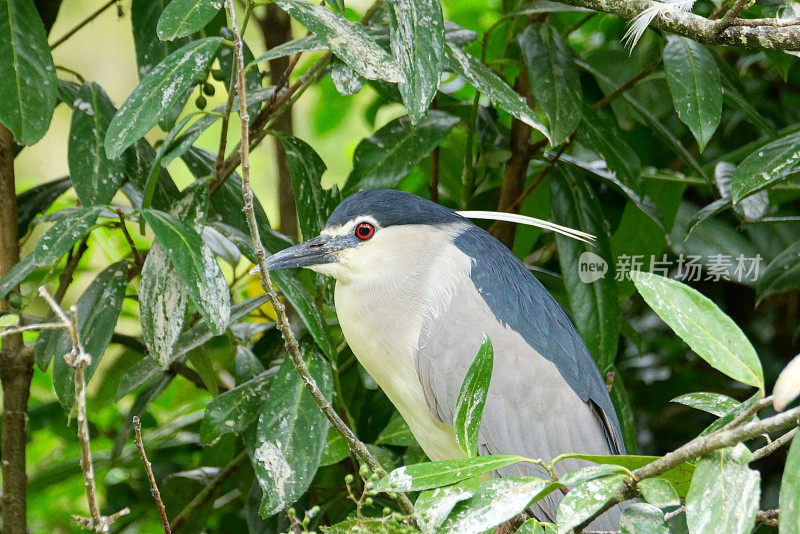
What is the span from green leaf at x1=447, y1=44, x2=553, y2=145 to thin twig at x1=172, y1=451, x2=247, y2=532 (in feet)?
3.36

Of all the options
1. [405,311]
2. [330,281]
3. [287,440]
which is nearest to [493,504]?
[287,440]

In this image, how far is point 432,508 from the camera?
3.14 feet

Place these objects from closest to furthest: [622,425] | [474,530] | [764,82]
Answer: [474,530]
[622,425]
[764,82]

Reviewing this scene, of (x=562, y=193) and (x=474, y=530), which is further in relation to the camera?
(x=562, y=193)

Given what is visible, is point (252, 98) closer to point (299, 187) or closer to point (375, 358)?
point (299, 187)

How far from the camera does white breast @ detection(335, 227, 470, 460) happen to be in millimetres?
1763

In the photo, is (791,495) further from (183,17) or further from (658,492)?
(183,17)

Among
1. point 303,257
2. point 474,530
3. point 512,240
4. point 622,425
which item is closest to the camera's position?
point 474,530

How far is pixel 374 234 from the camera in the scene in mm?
1814

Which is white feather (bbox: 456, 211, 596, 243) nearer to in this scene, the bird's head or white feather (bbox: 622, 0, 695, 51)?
the bird's head

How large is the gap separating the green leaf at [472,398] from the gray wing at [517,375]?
574 mm

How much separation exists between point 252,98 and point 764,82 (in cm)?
183

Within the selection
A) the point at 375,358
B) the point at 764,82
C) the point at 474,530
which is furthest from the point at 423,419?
the point at 764,82

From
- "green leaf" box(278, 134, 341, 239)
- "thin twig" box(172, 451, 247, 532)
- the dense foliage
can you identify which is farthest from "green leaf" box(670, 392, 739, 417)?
"thin twig" box(172, 451, 247, 532)
